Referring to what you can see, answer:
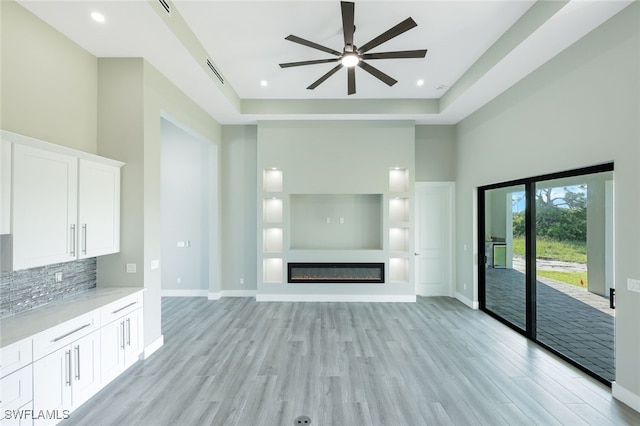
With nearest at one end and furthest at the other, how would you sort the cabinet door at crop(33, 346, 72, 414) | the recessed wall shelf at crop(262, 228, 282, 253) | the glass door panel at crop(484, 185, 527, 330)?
1. the cabinet door at crop(33, 346, 72, 414)
2. the glass door panel at crop(484, 185, 527, 330)
3. the recessed wall shelf at crop(262, 228, 282, 253)

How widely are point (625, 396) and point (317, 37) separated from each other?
15.8 ft

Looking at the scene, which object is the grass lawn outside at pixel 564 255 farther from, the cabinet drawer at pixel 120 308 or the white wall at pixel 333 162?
the cabinet drawer at pixel 120 308

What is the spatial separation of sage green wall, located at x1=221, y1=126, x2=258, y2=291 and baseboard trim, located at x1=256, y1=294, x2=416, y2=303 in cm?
55

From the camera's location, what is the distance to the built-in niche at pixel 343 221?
5543 millimetres

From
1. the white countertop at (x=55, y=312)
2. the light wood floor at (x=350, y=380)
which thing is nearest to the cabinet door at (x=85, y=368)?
the light wood floor at (x=350, y=380)

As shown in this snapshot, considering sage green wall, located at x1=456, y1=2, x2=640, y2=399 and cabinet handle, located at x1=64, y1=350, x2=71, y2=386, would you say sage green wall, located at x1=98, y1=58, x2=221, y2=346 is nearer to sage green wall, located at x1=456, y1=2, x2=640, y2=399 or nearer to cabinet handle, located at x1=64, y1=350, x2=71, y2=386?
cabinet handle, located at x1=64, y1=350, x2=71, y2=386

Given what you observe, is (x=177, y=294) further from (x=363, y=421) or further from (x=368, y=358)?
(x=363, y=421)

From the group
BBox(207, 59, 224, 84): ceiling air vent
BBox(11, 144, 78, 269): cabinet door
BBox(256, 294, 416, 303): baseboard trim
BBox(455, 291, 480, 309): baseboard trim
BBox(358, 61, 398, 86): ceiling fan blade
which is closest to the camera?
BBox(11, 144, 78, 269): cabinet door

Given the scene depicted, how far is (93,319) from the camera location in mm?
2424

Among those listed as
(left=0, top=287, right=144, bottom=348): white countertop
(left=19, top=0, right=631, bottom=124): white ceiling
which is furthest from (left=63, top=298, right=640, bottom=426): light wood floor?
(left=19, top=0, right=631, bottom=124): white ceiling

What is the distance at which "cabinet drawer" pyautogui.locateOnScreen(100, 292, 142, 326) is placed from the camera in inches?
101

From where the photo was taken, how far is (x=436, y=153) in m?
5.50

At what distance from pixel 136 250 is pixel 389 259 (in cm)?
423

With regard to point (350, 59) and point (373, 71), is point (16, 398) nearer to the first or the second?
point (350, 59)
